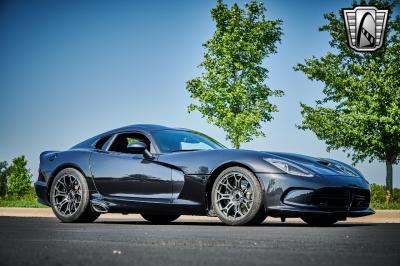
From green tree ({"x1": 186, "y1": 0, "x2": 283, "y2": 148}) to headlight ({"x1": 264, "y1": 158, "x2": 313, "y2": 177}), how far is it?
723 inches

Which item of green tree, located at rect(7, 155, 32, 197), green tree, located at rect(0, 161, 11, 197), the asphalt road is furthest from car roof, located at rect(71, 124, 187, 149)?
green tree, located at rect(0, 161, 11, 197)

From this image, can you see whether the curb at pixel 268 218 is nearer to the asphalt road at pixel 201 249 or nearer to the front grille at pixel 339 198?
the front grille at pixel 339 198

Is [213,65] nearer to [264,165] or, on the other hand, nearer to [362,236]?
[264,165]

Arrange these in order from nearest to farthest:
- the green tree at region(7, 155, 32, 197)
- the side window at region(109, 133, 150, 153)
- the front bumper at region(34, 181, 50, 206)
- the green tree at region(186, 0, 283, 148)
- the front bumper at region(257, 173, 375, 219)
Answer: the front bumper at region(257, 173, 375, 219), the side window at region(109, 133, 150, 153), the front bumper at region(34, 181, 50, 206), the green tree at region(186, 0, 283, 148), the green tree at region(7, 155, 32, 197)

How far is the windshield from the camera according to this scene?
911 cm

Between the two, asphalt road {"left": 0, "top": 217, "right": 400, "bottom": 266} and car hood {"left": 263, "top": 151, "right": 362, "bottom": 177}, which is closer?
asphalt road {"left": 0, "top": 217, "right": 400, "bottom": 266}

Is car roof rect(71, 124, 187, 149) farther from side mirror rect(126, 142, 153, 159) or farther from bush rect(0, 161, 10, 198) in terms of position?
bush rect(0, 161, 10, 198)

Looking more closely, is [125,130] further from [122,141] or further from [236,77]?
[236,77]

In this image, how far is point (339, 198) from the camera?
26.6ft

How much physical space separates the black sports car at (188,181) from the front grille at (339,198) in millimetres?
13

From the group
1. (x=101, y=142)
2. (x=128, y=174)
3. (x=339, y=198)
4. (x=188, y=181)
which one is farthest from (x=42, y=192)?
(x=339, y=198)

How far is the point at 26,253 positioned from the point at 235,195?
4.07 metres

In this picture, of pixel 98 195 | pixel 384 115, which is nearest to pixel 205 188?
pixel 98 195

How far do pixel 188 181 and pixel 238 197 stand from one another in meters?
0.74
